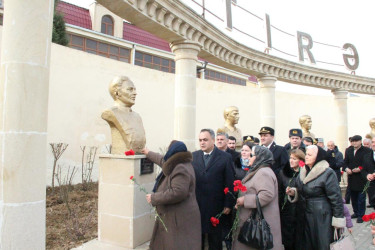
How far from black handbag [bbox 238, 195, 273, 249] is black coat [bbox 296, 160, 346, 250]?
0.78 m

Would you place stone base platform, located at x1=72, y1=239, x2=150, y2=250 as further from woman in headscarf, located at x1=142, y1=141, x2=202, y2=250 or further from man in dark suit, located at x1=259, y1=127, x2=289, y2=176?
man in dark suit, located at x1=259, y1=127, x2=289, y2=176

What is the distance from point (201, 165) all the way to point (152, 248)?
1116 millimetres

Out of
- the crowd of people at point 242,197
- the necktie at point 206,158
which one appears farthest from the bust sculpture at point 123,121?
the necktie at point 206,158

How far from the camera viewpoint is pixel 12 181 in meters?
2.92

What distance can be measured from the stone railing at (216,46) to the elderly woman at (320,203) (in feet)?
12.1

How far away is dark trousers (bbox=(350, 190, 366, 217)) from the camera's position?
6.20 meters

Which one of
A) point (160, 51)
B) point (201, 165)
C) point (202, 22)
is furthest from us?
point (160, 51)

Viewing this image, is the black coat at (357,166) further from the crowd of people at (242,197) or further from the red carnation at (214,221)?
the red carnation at (214,221)

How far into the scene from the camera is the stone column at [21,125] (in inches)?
115

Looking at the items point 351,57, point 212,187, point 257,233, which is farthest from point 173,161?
point 351,57

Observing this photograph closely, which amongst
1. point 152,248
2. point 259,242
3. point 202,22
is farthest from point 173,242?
point 202,22

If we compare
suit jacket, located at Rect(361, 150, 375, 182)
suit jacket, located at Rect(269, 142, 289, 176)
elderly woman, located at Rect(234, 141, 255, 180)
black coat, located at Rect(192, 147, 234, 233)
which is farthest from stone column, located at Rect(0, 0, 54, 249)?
suit jacket, located at Rect(361, 150, 375, 182)

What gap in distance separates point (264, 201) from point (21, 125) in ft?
8.08

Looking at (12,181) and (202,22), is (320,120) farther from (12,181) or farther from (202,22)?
(12,181)
